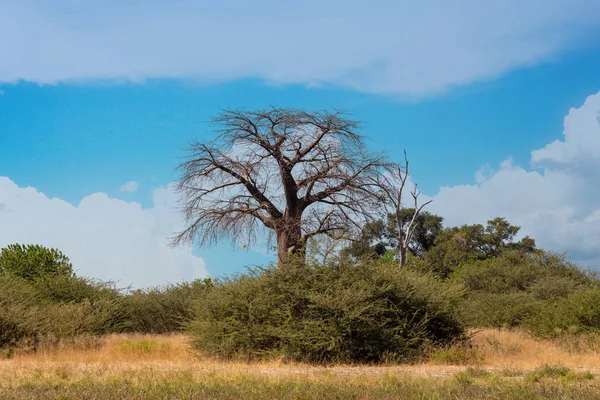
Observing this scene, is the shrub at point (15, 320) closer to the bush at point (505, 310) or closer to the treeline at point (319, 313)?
the treeline at point (319, 313)

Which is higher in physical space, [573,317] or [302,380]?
[573,317]

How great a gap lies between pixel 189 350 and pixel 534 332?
1310 centimetres

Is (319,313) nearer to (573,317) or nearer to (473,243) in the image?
(573,317)

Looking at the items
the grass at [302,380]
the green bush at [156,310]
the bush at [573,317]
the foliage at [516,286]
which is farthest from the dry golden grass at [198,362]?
the green bush at [156,310]

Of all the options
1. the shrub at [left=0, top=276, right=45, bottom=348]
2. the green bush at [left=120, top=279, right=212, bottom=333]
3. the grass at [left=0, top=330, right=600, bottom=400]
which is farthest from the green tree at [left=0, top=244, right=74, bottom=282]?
the grass at [left=0, top=330, right=600, bottom=400]

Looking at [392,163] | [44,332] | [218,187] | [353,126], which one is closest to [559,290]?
[392,163]

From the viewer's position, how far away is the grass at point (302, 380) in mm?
9914

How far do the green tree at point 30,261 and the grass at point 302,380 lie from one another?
19.0 meters

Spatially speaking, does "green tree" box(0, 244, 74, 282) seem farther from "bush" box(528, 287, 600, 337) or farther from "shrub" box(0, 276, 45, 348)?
"bush" box(528, 287, 600, 337)

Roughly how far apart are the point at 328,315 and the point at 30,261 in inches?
1043

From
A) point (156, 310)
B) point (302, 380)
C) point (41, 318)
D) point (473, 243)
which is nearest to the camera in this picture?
point (302, 380)

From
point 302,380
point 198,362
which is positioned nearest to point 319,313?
point 198,362

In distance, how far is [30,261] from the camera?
36.6 metres

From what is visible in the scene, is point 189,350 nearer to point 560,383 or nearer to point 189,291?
point 560,383
